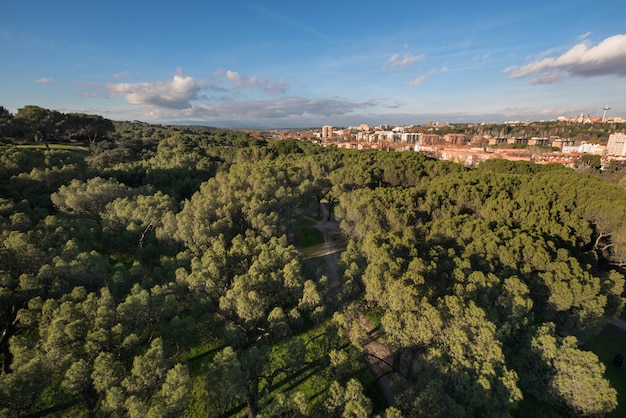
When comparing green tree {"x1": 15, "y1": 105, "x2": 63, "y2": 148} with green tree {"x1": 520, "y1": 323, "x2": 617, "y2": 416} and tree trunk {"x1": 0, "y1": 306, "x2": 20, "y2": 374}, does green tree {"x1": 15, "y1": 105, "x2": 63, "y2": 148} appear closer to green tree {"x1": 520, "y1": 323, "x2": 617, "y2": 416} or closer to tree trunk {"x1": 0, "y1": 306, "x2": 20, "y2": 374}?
tree trunk {"x1": 0, "y1": 306, "x2": 20, "y2": 374}

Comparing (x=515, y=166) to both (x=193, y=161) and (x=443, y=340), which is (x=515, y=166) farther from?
(x=193, y=161)

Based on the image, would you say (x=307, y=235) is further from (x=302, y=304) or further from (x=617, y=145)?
(x=617, y=145)

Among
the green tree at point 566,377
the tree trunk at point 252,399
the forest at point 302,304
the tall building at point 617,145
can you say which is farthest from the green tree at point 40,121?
the tall building at point 617,145

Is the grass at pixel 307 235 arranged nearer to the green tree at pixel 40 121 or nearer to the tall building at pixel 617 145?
the green tree at pixel 40 121

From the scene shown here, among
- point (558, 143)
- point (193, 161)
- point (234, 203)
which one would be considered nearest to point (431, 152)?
point (558, 143)

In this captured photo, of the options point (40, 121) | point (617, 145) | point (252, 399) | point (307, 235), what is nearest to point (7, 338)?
point (252, 399)

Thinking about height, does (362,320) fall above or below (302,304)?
below
